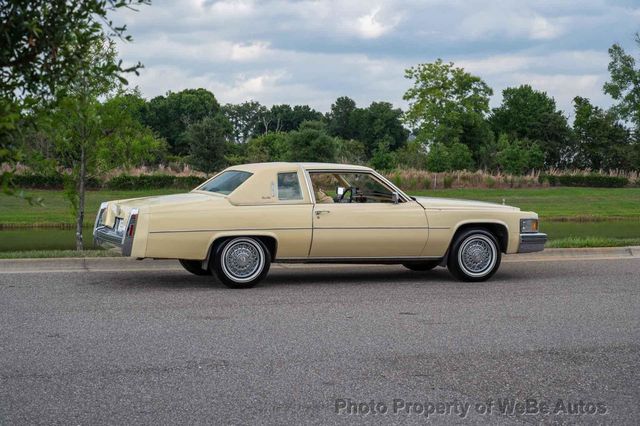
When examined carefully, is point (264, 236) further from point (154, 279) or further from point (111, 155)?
point (111, 155)

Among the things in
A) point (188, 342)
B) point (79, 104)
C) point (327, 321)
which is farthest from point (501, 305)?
point (79, 104)

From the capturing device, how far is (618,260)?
1506cm

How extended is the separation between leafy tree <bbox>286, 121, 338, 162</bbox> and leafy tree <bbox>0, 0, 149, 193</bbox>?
41.2 m

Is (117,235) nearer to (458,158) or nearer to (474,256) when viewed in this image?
(474,256)

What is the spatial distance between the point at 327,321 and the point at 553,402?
329cm

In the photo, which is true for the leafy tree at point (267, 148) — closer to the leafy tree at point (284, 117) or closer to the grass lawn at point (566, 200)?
the grass lawn at point (566, 200)

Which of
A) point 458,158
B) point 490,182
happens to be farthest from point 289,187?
point 458,158

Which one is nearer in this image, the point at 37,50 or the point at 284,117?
the point at 37,50

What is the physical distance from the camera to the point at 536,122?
8794 cm

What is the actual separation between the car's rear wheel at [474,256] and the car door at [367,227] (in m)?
0.53

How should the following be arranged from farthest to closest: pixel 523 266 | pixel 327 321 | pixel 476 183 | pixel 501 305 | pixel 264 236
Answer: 1. pixel 476 183
2. pixel 523 266
3. pixel 264 236
4. pixel 501 305
5. pixel 327 321

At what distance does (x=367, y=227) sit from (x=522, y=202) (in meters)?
30.6

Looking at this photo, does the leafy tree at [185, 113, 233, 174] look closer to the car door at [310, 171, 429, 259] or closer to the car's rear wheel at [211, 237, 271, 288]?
the car door at [310, 171, 429, 259]

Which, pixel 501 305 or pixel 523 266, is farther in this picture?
pixel 523 266
